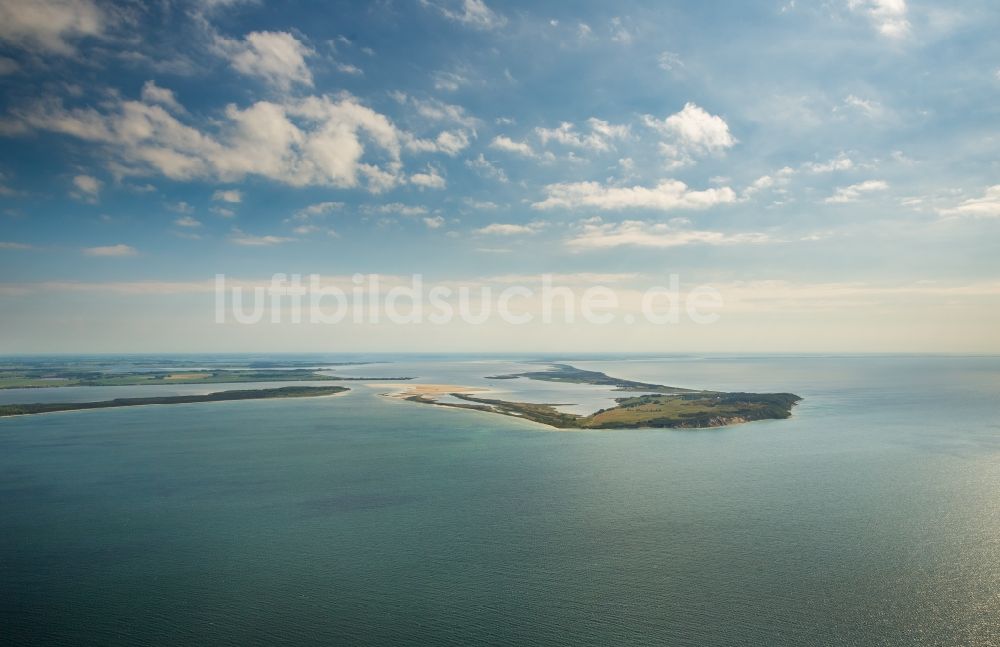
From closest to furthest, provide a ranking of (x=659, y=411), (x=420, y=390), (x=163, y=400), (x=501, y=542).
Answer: (x=501, y=542) → (x=659, y=411) → (x=163, y=400) → (x=420, y=390)

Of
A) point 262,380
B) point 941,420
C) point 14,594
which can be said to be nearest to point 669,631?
point 14,594

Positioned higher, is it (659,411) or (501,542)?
(659,411)

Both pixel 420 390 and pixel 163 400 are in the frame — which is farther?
pixel 420 390

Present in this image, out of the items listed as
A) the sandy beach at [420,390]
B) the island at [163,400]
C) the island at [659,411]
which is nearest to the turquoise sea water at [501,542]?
the island at [659,411]

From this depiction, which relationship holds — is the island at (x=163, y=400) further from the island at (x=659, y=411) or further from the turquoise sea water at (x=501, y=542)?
the turquoise sea water at (x=501, y=542)

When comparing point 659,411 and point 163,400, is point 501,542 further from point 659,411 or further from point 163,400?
point 163,400

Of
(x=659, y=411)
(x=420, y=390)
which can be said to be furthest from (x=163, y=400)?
(x=659, y=411)

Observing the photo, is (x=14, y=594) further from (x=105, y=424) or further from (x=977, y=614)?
(x=105, y=424)
